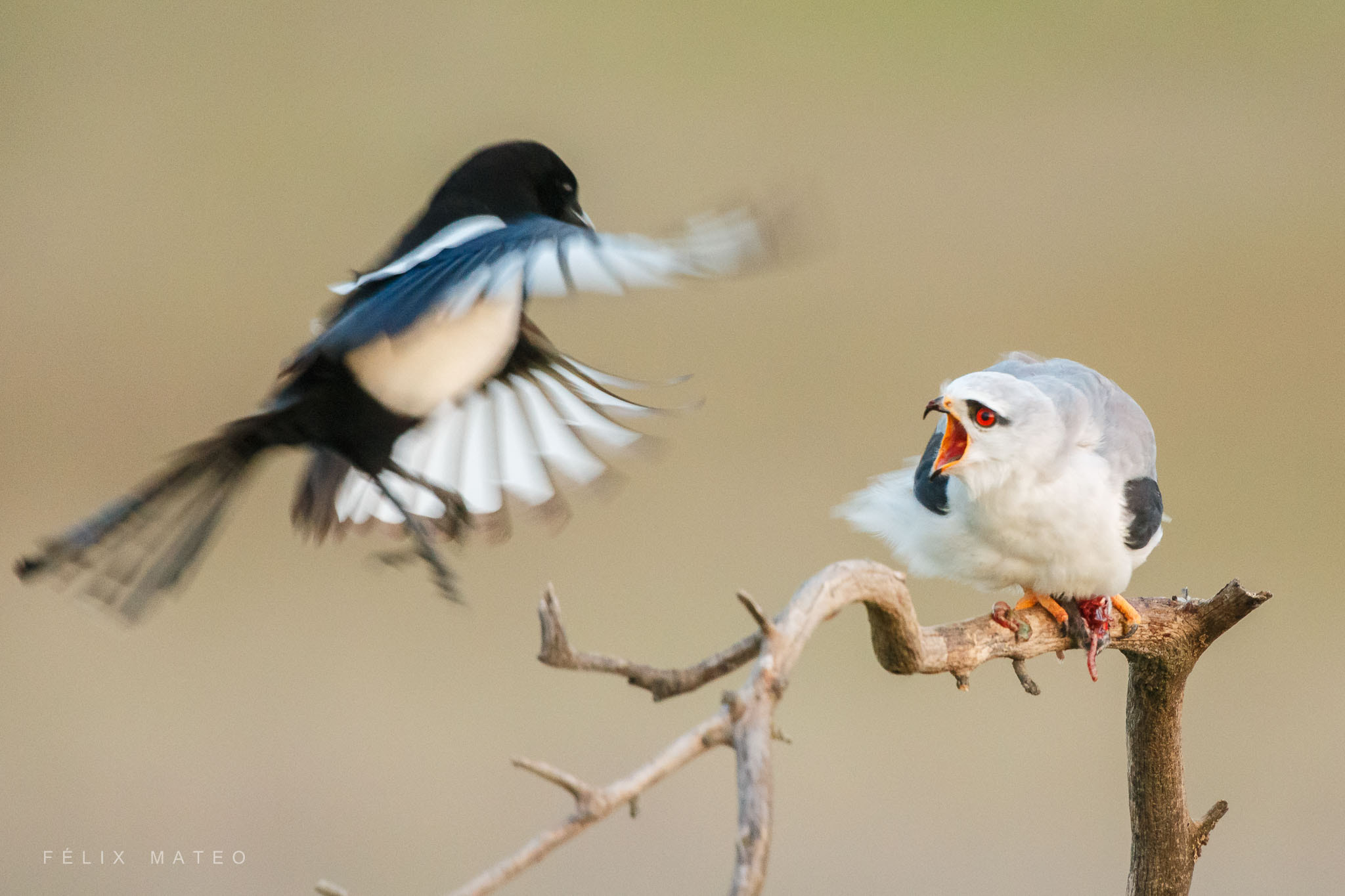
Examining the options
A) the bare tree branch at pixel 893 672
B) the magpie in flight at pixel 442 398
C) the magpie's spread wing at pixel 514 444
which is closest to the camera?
the bare tree branch at pixel 893 672

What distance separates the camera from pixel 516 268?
77cm

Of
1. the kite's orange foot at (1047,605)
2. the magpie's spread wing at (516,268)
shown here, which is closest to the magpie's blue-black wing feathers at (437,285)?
the magpie's spread wing at (516,268)

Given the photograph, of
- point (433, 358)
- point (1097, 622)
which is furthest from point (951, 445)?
point (433, 358)

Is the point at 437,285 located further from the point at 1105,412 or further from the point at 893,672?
the point at 1105,412

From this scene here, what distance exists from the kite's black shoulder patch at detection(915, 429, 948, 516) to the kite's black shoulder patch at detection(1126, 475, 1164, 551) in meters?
0.13

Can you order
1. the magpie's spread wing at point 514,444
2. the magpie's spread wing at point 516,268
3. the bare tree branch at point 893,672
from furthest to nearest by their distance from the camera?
1. the magpie's spread wing at point 514,444
2. the magpie's spread wing at point 516,268
3. the bare tree branch at point 893,672

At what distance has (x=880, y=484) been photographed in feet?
3.41

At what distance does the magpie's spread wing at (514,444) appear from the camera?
105 cm

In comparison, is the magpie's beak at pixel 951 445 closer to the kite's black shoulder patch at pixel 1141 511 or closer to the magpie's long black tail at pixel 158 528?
the kite's black shoulder patch at pixel 1141 511

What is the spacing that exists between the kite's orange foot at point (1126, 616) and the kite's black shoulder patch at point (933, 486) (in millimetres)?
142

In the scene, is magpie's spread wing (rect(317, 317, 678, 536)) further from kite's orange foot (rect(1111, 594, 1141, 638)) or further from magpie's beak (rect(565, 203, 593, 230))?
kite's orange foot (rect(1111, 594, 1141, 638))

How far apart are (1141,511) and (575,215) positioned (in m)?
0.60

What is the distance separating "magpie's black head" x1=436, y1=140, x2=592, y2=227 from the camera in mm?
1101

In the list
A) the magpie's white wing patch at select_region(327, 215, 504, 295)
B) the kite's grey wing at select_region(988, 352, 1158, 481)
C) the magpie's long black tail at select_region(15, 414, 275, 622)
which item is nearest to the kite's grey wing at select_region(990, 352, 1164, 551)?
the kite's grey wing at select_region(988, 352, 1158, 481)
